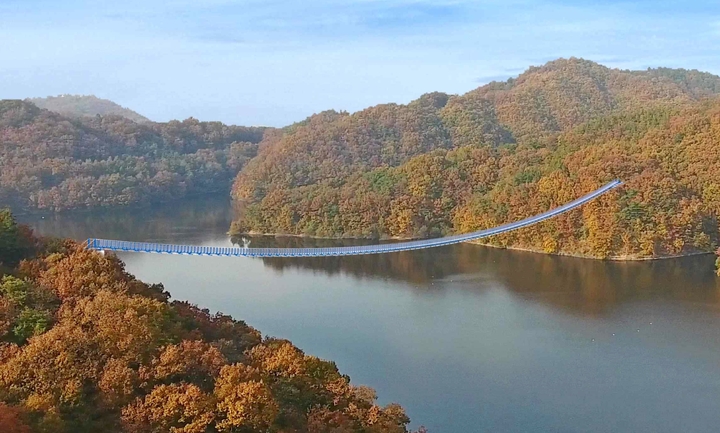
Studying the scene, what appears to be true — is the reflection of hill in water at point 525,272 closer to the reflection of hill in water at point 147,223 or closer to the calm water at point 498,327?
the calm water at point 498,327

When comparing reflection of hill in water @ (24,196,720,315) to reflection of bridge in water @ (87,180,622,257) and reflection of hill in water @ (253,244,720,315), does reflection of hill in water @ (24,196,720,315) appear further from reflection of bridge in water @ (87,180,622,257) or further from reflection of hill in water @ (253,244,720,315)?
reflection of bridge in water @ (87,180,622,257)

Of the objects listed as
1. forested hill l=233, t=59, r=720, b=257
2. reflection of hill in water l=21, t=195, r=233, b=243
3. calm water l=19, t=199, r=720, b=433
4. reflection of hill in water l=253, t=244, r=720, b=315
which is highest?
forested hill l=233, t=59, r=720, b=257

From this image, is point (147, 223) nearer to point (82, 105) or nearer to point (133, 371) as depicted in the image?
point (133, 371)

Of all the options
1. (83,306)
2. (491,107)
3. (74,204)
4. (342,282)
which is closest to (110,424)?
(83,306)

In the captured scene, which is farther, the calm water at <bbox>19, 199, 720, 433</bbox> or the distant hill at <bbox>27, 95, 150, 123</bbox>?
the distant hill at <bbox>27, 95, 150, 123</bbox>

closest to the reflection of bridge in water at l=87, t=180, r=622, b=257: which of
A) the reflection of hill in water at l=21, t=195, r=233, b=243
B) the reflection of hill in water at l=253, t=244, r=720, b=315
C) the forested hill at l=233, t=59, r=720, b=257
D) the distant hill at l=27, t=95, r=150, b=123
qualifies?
the forested hill at l=233, t=59, r=720, b=257

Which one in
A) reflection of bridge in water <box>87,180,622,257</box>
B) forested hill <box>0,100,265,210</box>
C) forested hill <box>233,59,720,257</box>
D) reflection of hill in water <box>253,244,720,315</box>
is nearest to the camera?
reflection of bridge in water <box>87,180,622,257</box>

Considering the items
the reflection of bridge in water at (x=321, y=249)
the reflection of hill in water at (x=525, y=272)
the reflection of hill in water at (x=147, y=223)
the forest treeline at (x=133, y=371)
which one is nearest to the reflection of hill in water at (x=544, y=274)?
the reflection of hill in water at (x=525, y=272)

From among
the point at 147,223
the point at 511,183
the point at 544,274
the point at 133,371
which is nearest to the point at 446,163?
the point at 511,183
